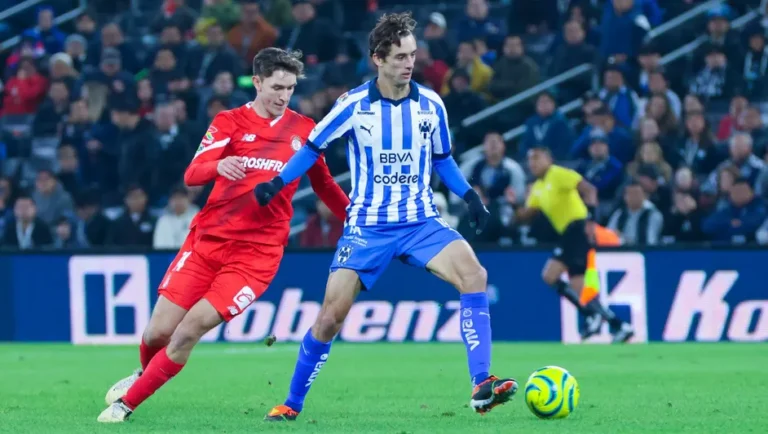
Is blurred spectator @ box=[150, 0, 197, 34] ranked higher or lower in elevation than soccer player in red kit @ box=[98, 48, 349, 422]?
higher

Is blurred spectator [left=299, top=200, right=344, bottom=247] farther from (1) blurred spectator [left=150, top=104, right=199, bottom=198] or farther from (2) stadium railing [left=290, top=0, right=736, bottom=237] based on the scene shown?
(1) blurred spectator [left=150, top=104, right=199, bottom=198]

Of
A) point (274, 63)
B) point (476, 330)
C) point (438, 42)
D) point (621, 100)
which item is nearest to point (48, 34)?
point (438, 42)

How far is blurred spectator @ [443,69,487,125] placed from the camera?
1769 centimetres

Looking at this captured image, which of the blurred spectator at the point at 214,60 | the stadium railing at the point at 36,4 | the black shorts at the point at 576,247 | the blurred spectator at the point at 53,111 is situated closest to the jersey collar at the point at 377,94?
the black shorts at the point at 576,247

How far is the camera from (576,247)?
15.0 m

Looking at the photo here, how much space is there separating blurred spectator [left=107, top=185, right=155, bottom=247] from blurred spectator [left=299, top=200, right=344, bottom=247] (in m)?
1.87

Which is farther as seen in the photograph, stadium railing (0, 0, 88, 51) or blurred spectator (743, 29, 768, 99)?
stadium railing (0, 0, 88, 51)

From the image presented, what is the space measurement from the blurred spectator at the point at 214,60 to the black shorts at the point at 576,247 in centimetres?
614

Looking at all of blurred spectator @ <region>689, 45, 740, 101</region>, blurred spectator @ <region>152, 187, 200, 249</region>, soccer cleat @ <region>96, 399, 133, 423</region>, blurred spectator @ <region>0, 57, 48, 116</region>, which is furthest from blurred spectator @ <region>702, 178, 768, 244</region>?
blurred spectator @ <region>0, 57, 48, 116</region>

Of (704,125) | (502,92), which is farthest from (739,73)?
(502,92)

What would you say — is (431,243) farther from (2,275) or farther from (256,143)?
(2,275)

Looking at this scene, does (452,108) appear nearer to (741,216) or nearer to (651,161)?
(651,161)

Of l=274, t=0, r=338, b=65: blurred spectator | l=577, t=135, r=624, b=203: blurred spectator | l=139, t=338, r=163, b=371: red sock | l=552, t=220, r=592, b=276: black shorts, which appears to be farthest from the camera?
l=274, t=0, r=338, b=65: blurred spectator

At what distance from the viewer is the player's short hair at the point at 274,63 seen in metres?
8.15
